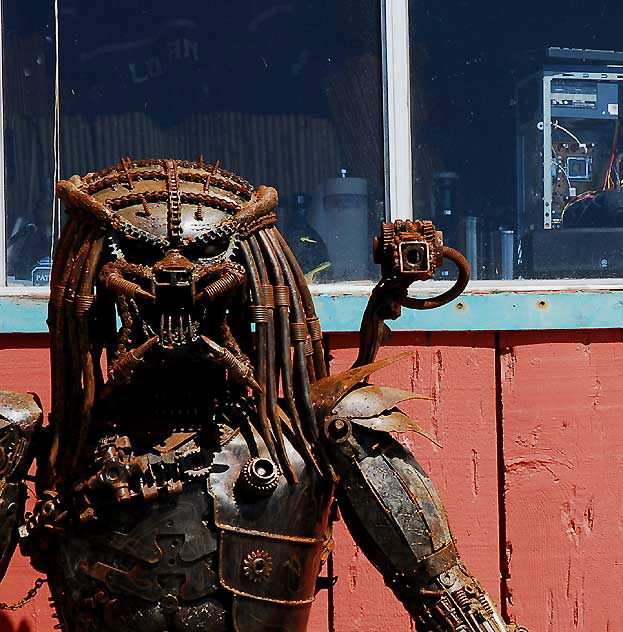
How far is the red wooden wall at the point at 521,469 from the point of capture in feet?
9.45

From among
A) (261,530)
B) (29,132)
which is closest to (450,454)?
(261,530)

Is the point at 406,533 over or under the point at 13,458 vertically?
under

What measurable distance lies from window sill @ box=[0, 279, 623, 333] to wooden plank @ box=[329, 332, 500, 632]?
5 cm

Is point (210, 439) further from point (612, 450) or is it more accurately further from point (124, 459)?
point (612, 450)

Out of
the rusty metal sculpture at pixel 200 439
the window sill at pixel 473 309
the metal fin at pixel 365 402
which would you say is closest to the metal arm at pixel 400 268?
the rusty metal sculpture at pixel 200 439

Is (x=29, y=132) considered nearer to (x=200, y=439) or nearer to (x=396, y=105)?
(x=396, y=105)

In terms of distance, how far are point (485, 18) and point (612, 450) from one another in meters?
1.10

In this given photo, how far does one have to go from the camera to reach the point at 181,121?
9.64ft

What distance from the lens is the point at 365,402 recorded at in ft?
7.06

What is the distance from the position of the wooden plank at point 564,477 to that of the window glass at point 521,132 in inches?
9.1

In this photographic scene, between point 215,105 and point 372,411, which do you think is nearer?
point 372,411

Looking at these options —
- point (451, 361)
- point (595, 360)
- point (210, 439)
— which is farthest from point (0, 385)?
point (595, 360)

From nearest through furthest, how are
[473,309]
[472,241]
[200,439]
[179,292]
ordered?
[179,292], [200,439], [473,309], [472,241]

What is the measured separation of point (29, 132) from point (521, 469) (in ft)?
4.66
